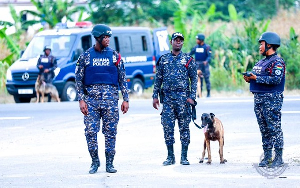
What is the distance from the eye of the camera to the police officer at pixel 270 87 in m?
9.33

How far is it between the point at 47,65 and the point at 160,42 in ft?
15.7

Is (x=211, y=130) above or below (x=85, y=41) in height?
above

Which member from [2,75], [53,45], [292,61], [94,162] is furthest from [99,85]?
[2,75]

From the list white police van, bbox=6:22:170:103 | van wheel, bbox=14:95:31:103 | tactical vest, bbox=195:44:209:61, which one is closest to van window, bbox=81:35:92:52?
white police van, bbox=6:22:170:103

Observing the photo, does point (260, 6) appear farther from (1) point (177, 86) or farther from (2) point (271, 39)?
(2) point (271, 39)

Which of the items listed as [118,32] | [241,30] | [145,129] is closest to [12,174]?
[145,129]

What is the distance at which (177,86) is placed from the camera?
10.0 m

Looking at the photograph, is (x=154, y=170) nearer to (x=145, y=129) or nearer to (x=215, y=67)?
(x=145, y=129)

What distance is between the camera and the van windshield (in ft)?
75.7

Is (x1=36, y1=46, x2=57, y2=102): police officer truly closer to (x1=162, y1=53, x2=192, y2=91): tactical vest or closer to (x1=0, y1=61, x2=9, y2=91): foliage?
(x1=0, y1=61, x2=9, y2=91): foliage

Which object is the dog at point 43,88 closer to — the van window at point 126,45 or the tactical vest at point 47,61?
the tactical vest at point 47,61

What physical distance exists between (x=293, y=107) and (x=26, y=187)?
10785 mm

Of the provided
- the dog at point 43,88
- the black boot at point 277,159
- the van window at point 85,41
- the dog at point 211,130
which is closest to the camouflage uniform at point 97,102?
the dog at point 211,130

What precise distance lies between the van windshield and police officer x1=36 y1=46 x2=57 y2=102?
0.67 metres
